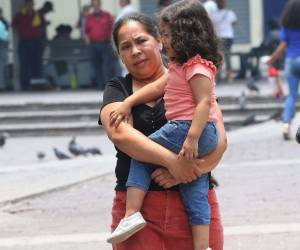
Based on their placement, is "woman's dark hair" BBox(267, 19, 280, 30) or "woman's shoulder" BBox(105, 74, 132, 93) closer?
"woman's shoulder" BBox(105, 74, 132, 93)

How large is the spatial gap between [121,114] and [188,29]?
1.49 feet

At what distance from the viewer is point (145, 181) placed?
15.1 feet

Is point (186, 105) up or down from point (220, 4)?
up

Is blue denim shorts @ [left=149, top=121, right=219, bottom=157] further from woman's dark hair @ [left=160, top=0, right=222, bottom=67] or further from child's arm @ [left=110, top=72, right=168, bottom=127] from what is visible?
woman's dark hair @ [left=160, top=0, right=222, bottom=67]

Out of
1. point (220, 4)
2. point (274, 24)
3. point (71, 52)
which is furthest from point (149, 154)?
point (71, 52)

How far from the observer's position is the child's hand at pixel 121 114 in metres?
4.58

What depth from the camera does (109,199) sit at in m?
10.2

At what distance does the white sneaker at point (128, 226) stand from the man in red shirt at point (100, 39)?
643 inches

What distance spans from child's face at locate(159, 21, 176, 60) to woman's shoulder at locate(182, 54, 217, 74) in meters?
0.08

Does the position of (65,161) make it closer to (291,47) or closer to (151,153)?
(291,47)

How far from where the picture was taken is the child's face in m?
4.54

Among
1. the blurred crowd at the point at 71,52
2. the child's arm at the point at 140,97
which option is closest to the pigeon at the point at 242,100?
the blurred crowd at the point at 71,52

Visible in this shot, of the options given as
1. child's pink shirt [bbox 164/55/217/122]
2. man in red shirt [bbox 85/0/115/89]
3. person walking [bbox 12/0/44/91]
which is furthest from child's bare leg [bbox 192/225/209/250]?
person walking [bbox 12/0/44/91]

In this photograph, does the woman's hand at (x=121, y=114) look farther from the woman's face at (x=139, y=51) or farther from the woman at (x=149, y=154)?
the woman's face at (x=139, y=51)
